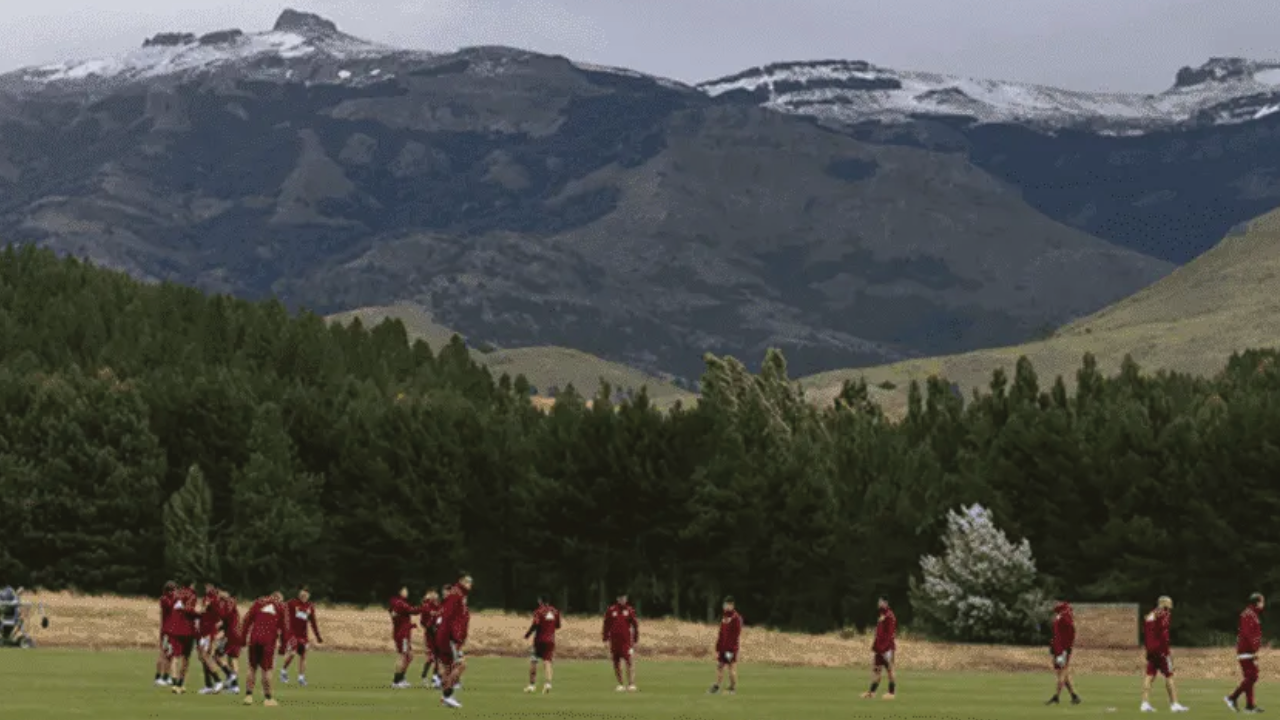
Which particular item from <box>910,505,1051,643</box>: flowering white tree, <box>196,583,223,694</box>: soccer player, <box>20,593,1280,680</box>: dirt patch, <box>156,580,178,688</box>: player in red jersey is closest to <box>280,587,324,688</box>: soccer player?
<box>196,583,223,694</box>: soccer player

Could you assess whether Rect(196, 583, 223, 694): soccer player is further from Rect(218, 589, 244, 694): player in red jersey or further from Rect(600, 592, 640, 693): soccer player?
Rect(600, 592, 640, 693): soccer player

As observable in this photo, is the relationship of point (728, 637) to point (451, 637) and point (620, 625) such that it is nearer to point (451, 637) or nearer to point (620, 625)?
point (620, 625)

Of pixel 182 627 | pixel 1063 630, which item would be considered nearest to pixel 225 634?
pixel 182 627

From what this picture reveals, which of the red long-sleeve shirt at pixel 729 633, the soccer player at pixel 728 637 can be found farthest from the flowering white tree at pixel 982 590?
the red long-sleeve shirt at pixel 729 633

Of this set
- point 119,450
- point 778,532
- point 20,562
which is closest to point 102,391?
point 119,450

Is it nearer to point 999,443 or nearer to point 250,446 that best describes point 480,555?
point 250,446

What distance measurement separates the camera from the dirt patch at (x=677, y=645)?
74250 millimetres

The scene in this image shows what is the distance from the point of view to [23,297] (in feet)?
630

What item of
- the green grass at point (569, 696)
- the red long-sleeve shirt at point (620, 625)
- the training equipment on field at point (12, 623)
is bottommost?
the green grass at point (569, 696)

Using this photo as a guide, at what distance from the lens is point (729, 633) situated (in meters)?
51.0

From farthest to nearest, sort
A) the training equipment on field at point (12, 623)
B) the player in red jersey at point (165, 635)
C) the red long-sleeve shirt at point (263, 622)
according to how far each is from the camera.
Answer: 1. the training equipment on field at point (12, 623)
2. the player in red jersey at point (165, 635)
3. the red long-sleeve shirt at point (263, 622)

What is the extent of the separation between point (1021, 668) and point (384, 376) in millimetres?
93379

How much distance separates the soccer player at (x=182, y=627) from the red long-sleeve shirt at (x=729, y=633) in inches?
487

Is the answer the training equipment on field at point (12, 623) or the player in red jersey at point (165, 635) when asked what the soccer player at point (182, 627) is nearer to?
the player in red jersey at point (165, 635)
